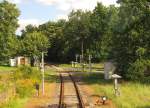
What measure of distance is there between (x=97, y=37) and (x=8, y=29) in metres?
20.1

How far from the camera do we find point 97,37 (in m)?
112

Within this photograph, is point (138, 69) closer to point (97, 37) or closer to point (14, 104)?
point (14, 104)

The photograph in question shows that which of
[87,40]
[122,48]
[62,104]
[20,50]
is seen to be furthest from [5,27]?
[62,104]

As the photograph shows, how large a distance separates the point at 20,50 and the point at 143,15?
63.0 meters

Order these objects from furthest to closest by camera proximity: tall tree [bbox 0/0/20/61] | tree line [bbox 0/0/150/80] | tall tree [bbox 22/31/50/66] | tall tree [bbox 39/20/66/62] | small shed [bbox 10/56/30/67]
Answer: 1. tall tree [bbox 39/20/66/62]
2. tall tree [bbox 22/31/50/66]
3. tall tree [bbox 0/0/20/61]
4. small shed [bbox 10/56/30/67]
5. tree line [bbox 0/0/150/80]

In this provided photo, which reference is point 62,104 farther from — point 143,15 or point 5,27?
point 5,27

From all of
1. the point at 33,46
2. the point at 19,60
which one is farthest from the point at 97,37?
the point at 19,60

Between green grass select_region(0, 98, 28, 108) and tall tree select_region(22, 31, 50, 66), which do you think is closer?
green grass select_region(0, 98, 28, 108)

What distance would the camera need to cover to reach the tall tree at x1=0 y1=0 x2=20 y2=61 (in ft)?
349

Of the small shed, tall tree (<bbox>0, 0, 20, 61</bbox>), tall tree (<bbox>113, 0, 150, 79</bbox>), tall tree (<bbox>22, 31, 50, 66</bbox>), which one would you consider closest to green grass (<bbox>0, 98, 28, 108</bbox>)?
tall tree (<bbox>113, 0, 150, 79</bbox>)

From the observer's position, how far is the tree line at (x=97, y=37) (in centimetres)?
5056

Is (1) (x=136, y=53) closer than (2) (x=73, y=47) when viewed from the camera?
Yes

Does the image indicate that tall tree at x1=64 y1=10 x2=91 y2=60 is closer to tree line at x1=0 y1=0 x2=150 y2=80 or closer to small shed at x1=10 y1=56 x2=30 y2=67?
tree line at x1=0 y1=0 x2=150 y2=80

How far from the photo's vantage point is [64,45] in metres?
126
